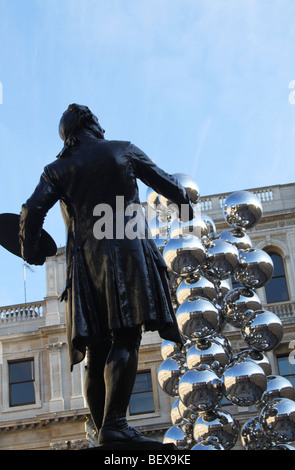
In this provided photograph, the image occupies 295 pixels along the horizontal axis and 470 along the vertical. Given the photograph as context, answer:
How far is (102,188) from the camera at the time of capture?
490cm

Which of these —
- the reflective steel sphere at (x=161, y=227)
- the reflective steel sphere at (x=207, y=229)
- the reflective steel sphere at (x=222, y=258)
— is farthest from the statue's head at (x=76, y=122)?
the reflective steel sphere at (x=161, y=227)

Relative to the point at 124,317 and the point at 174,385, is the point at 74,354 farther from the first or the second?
the point at 174,385

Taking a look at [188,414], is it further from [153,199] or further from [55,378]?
[55,378]

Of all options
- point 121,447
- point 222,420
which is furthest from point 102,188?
point 222,420

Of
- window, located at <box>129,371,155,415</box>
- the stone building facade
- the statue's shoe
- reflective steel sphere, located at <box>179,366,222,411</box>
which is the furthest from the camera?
window, located at <box>129,371,155,415</box>

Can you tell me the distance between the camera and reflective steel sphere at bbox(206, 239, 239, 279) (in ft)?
33.3

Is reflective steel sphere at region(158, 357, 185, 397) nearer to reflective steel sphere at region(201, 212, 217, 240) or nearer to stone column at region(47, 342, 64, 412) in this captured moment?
reflective steel sphere at region(201, 212, 217, 240)

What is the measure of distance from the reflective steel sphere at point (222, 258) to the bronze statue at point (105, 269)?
16.7ft

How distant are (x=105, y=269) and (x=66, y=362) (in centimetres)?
2486

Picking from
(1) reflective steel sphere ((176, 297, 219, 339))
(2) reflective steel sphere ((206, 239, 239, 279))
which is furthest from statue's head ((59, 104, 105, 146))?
(2) reflective steel sphere ((206, 239, 239, 279))

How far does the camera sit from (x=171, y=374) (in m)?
10.5

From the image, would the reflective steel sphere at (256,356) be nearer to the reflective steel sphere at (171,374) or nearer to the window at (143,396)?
the reflective steel sphere at (171,374)

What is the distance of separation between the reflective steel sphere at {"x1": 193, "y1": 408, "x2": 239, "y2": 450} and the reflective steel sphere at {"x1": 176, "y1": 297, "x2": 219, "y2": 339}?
94 cm

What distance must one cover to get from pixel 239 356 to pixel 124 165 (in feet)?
18.3
